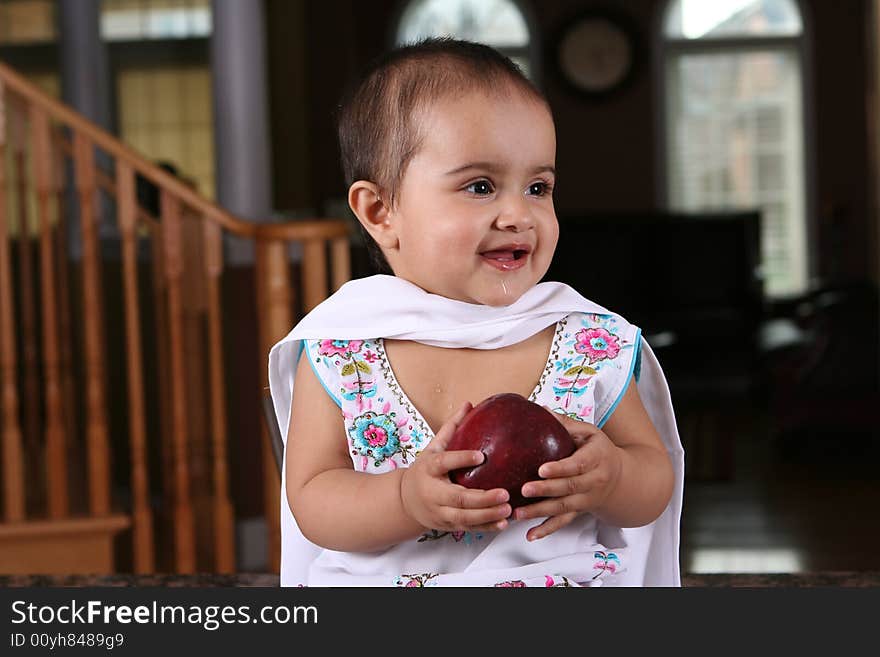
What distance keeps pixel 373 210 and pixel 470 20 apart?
9.62 metres

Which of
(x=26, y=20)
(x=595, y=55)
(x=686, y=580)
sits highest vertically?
(x=26, y=20)

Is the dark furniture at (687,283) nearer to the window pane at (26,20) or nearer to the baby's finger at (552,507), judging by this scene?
the window pane at (26,20)

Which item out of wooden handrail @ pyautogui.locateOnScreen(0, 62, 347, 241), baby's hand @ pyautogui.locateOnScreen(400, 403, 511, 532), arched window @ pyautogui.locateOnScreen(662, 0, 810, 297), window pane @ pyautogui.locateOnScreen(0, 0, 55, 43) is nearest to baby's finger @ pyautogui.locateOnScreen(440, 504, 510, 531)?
baby's hand @ pyautogui.locateOnScreen(400, 403, 511, 532)

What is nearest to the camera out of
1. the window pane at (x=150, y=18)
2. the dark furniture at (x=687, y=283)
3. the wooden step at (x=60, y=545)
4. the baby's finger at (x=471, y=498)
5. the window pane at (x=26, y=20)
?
the baby's finger at (x=471, y=498)

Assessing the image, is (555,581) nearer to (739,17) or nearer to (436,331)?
(436,331)

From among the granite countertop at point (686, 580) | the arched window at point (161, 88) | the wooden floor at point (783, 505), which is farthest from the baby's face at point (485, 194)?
the arched window at point (161, 88)

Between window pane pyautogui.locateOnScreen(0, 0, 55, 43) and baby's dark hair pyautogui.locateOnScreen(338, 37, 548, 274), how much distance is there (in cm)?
822

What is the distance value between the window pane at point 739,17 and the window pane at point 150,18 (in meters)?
4.05

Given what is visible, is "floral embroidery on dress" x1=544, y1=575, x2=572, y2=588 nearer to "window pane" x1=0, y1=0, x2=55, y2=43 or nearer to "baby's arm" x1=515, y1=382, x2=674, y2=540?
"baby's arm" x1=515, y1=382, x2=674, y2=540

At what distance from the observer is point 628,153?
1031cm

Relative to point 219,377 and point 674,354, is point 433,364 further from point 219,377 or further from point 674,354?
point 674,354

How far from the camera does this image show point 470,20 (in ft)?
33.4

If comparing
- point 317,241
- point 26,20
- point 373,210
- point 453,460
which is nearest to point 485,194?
point 373,210

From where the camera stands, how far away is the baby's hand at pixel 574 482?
75cm
